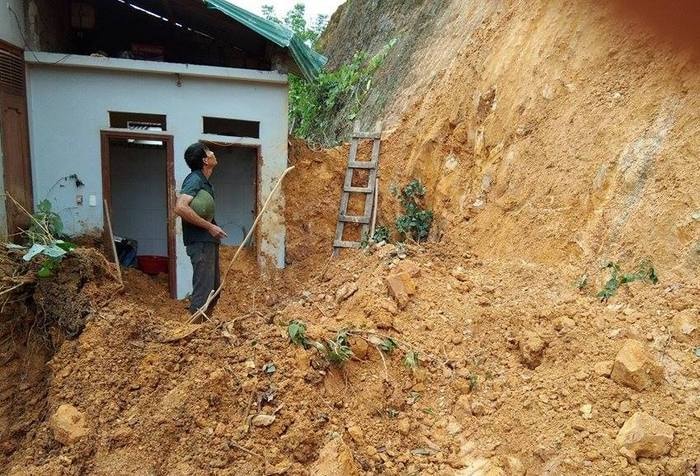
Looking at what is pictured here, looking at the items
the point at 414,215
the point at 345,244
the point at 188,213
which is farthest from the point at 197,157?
the point at 414,215

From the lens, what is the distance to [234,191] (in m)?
7.39

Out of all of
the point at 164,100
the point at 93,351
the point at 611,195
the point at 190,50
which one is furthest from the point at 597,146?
the point at 190,50

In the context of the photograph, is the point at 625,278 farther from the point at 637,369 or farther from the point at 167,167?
the point at 167,167

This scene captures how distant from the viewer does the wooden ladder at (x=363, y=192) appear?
244 inches

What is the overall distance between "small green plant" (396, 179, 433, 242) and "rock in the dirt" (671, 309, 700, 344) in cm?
→ 295

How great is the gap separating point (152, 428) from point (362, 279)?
7.47 ft

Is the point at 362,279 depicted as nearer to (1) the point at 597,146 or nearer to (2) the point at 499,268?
(2) the point at 499,268

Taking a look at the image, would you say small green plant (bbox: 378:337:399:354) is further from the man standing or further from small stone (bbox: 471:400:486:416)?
the man standing

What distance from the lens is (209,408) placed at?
310 cm

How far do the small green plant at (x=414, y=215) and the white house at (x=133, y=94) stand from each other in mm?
1657

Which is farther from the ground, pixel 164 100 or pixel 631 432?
pixel 164 100

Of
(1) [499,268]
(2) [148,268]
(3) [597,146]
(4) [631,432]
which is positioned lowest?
(2) [148,268]

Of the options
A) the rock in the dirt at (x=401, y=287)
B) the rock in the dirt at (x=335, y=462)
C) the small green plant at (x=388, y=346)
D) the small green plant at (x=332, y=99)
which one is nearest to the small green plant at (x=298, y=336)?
the small green plant at (x=388, y=346)

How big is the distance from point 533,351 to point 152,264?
17.5 ft
